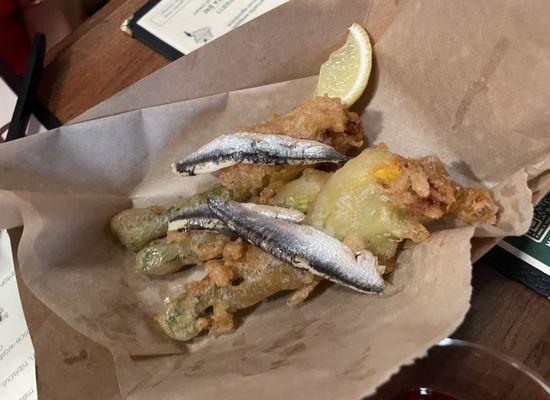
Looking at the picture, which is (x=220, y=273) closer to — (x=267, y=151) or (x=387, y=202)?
(x=267, y=151)

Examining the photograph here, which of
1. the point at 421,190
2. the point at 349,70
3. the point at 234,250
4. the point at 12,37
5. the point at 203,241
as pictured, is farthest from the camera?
the point at 12,37

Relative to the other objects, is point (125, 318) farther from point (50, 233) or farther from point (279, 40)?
point (279, 40)

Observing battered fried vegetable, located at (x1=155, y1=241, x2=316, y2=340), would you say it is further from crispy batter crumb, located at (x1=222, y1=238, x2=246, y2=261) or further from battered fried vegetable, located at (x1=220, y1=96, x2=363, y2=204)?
battered fried vegetable, located at (x1=220, y1=96, x2=363, y2=204)

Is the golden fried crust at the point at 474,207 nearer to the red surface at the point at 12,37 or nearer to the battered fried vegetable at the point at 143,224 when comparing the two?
the battered fried vegetable at the point at 143,224

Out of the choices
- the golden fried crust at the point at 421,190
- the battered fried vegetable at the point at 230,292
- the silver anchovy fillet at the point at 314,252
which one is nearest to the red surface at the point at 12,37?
the battered fried vegetable at the point at 230,292

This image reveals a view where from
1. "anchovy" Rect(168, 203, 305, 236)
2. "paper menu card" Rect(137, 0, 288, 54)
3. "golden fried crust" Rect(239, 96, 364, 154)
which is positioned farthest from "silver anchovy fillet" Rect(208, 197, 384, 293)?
"paper menu card" Rect(137, 0, 288, 54)

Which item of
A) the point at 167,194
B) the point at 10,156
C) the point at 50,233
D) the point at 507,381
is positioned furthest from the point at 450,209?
the point at 10,156

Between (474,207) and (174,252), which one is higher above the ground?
(474,207)

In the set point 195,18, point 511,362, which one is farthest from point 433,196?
point 195,18
